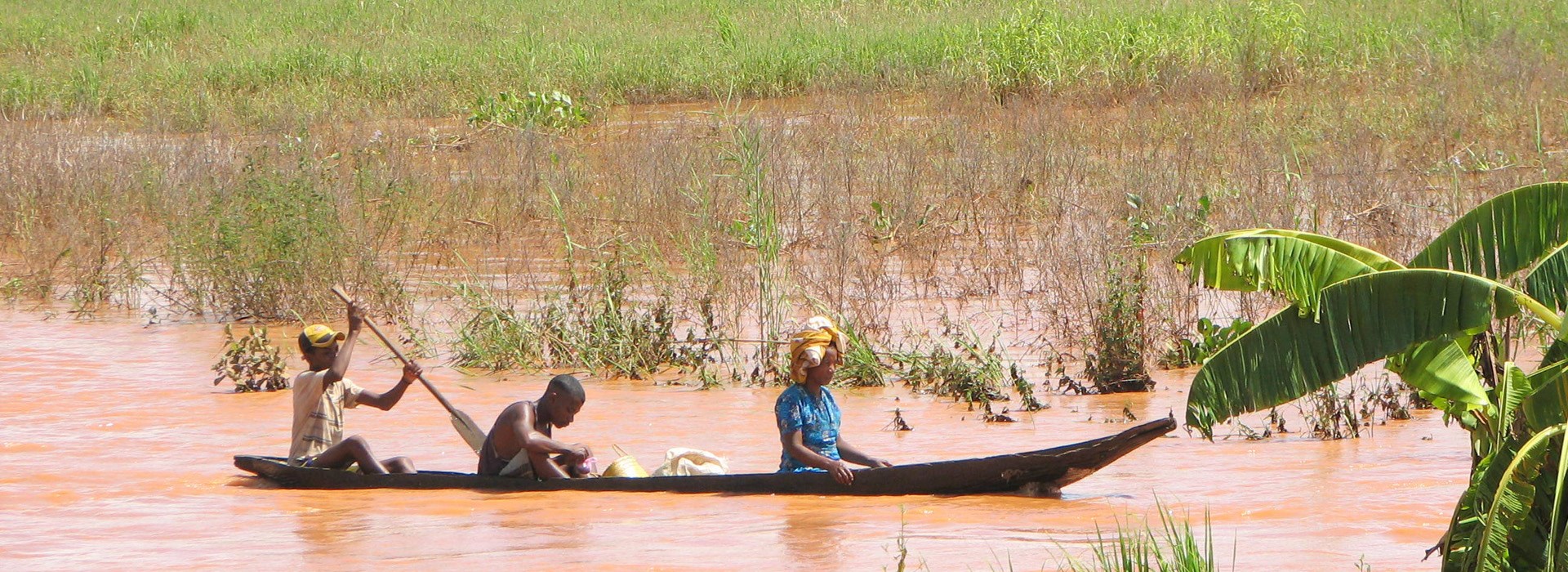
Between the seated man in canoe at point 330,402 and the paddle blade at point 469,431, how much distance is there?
0.27 m

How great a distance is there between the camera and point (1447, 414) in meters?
4.64

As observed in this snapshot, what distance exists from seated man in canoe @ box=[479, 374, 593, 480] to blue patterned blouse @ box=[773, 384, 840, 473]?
78 centimetres

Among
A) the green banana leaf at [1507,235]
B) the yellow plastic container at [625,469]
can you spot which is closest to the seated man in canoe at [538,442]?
the yellow plastic container at [625,469]

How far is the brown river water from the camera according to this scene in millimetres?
5477

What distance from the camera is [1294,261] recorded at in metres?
4.58

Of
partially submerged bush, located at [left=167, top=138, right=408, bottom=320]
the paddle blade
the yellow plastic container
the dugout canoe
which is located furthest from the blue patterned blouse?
partially submerged bush, located at [left=167, top=138, right=408, bottom=320]

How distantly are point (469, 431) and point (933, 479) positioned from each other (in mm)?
2100

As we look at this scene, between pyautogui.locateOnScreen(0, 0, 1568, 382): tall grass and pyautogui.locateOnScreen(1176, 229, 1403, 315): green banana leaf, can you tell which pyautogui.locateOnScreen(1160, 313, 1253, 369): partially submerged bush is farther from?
pyautogui.locateOnScreen(1176, 229, 1403, 315): green banana leaf

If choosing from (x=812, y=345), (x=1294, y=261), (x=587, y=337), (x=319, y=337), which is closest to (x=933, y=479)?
(x=812, y=345)

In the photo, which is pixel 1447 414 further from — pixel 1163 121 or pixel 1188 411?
pixel 1163 121

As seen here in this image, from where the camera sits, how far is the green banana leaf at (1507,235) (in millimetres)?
4625

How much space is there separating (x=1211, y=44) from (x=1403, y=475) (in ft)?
36.9

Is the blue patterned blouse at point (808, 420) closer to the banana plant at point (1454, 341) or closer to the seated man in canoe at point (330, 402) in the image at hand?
the seated man in canoe at point (330, 402)

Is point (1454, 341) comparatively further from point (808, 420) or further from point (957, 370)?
point (957, 370)
